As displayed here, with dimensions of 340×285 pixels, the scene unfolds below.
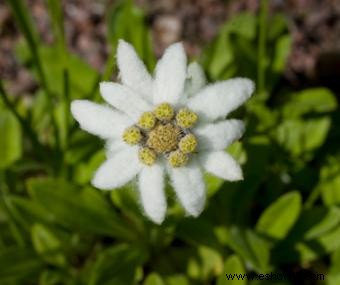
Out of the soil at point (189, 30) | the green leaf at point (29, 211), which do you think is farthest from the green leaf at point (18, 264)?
the soil at point (189, 30)

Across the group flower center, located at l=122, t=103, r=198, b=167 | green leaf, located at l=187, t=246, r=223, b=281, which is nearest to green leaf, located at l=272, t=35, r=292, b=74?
green leaf, located at l=187, t=246, r=223, b=281

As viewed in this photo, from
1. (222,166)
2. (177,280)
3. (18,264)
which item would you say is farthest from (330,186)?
(18,264)

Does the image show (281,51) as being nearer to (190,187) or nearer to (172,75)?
(172,75)

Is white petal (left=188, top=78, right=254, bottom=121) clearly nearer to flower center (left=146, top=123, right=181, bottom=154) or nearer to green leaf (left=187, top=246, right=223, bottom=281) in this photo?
flower center (left=146, top=123, right=181, bottom=154)

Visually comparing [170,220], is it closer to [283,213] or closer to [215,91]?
[283,213]

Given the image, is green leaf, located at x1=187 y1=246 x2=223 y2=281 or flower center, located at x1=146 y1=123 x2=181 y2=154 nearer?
flower center, located at x1=146 y1=123 x2=181 y2=154

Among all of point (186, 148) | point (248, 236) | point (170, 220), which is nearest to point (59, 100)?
point (170, 220)
